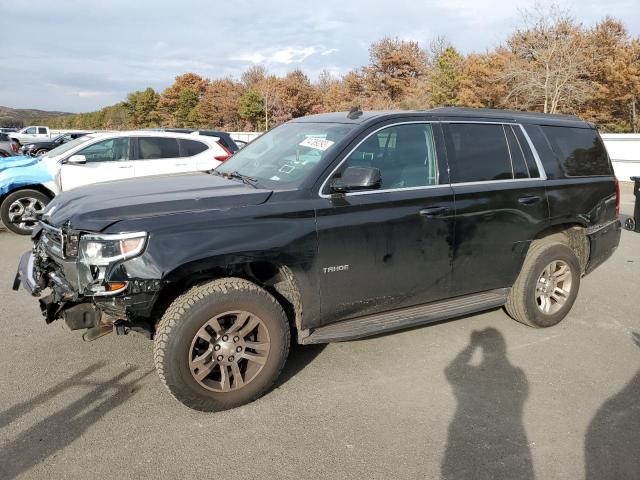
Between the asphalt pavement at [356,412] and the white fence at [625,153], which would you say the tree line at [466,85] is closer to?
the white fence at [625,153]

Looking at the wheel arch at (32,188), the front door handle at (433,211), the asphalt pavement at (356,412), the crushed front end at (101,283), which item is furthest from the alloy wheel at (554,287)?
the wheel arch at (32,188)

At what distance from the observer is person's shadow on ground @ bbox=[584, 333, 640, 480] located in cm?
277

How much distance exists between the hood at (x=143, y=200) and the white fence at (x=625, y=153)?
18.5m

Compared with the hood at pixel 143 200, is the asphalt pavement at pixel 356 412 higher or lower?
lower

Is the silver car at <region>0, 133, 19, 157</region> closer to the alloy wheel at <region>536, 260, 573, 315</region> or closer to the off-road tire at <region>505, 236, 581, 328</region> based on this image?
the off-road tire at <region>505, 236, 581, 328</region>

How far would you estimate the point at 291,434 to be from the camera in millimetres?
3082

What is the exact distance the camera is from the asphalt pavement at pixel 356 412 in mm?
2791

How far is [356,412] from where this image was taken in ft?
10.9

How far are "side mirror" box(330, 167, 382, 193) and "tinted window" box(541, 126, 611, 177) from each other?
223cm

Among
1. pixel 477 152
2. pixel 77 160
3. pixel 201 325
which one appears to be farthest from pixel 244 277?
pixel 77 160

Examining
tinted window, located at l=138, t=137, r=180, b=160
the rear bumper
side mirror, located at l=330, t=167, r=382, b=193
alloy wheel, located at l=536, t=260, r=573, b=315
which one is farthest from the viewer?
tinted window, located at l=138, t=137, r=180, b=160

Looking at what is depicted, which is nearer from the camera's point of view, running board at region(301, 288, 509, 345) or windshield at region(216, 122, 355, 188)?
running board at region(301, 288, 509, 345)

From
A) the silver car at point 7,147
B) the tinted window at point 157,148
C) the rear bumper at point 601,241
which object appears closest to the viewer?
the rear bumper at point 601,241

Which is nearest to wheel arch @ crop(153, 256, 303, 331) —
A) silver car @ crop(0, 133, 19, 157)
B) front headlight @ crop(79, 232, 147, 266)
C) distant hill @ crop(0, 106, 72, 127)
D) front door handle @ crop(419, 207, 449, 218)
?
front headlight @ crop(79, 232, 147, 266)
